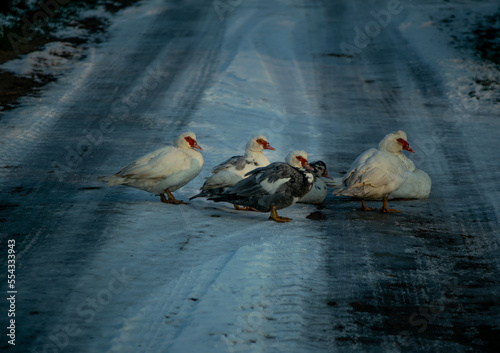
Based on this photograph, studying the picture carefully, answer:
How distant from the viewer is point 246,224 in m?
7.19

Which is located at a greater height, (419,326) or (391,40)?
(419,326)

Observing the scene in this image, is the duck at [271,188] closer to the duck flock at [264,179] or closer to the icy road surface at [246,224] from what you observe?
the duck flock at [264,179]

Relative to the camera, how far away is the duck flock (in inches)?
288

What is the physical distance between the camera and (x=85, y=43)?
17531mm

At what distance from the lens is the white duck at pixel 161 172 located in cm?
757

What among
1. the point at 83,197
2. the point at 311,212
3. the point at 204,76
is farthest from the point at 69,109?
the point at 311,212

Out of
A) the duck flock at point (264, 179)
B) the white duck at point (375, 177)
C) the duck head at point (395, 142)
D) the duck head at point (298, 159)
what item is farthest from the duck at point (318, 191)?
the duck head at point (395, 142)

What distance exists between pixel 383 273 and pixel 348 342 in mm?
1334

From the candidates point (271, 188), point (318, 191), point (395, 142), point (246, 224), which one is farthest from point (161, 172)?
point (395, 142)

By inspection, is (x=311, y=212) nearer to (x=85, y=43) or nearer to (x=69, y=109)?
(x=69, y=109)

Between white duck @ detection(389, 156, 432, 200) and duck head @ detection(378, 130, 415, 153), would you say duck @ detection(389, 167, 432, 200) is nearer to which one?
white duck @ detection(389, 156, 432, 200)

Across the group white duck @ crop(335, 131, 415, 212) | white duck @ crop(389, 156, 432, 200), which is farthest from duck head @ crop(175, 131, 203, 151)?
white duck @ crop(389, 156, 432, 200)

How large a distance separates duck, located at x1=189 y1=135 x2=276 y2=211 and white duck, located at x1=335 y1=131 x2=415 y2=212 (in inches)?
46.2

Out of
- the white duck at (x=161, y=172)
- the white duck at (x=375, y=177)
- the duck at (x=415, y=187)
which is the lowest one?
the duck at (x=415, y=187)
